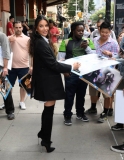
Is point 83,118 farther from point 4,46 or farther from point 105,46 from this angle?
point 4,46

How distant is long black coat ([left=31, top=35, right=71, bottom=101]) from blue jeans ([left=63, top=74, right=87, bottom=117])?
115 cm

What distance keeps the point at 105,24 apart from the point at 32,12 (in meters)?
19.8

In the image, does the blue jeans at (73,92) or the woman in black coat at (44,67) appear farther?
the blue jeans at (73,92)

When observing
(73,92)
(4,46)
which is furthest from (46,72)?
(4,46)

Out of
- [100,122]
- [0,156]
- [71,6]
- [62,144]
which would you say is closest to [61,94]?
[62,144]

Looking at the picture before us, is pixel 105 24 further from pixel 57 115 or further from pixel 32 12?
pixel 32 12

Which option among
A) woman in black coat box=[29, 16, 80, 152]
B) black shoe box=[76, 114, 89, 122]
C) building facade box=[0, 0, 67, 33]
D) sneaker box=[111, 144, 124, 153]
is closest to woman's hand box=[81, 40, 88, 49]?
woman in black coat box=[29, 16, 80, 152]

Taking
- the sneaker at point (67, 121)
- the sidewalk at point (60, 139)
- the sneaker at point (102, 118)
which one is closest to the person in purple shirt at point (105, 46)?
the sneaker at point (102, 118)

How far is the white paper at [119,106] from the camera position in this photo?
138 inches

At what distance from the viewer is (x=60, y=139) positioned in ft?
13.2

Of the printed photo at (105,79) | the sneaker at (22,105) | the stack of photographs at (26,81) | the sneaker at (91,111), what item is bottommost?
the sneaker at (91,111)

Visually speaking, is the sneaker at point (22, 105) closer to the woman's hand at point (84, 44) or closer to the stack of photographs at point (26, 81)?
the stack of photographs at point (26, 81)

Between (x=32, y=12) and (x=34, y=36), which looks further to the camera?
(x=32, y=12)

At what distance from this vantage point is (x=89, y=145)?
151 inches
